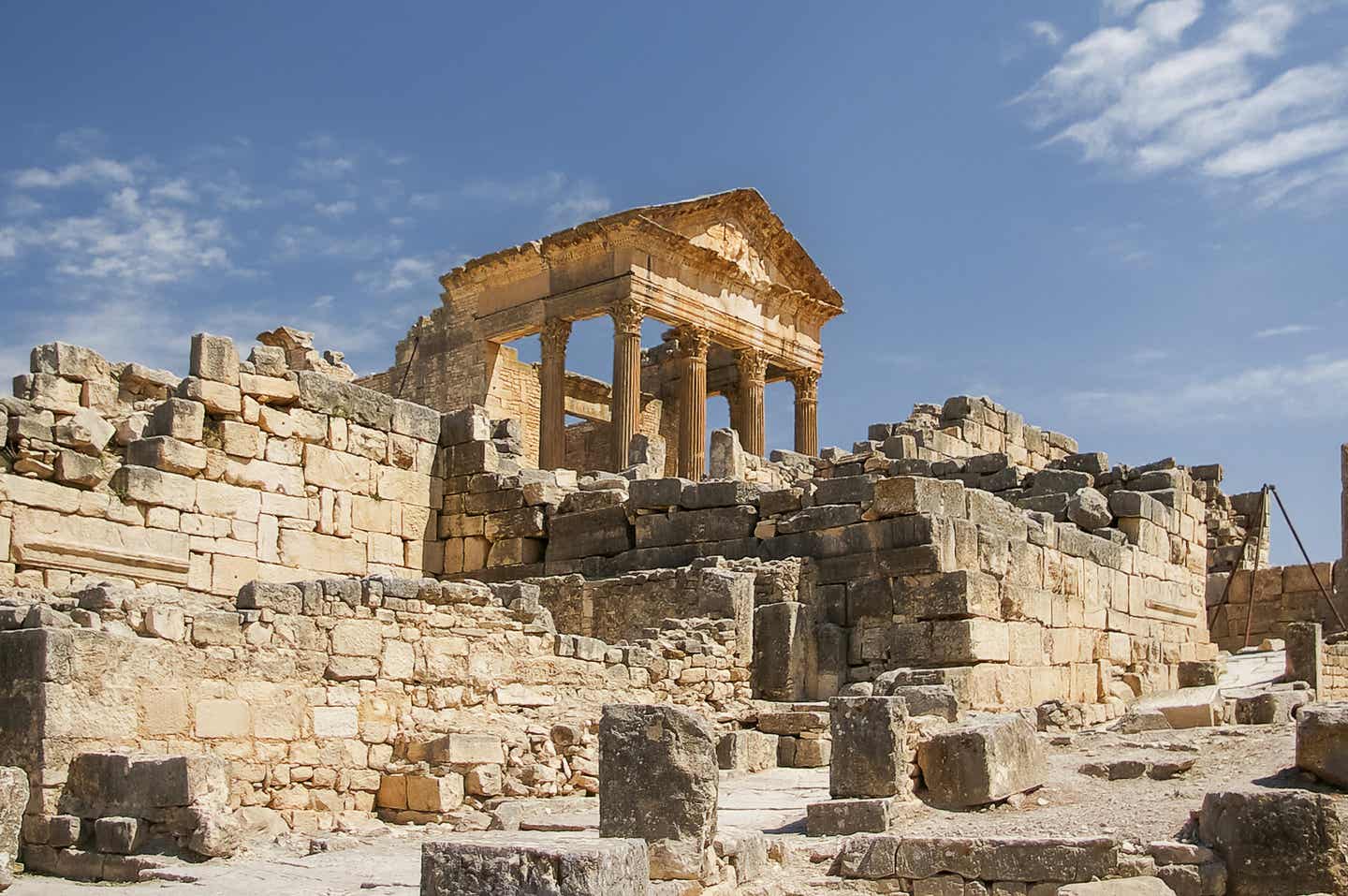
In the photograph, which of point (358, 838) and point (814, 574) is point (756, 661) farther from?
point (358, 838)

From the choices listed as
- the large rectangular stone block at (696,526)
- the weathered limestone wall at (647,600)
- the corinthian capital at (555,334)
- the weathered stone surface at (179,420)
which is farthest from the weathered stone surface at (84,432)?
the corinthian capital at (555,334)

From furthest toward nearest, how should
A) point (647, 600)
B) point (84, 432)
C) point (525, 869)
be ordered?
point (647, 600)
point (84, 432)
point (525, 869)

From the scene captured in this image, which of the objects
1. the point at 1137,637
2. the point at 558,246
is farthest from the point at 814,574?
the point at 558,246

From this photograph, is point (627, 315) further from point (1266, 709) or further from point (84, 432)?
point (1266, 709)

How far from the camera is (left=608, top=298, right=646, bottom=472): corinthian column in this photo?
2764 cm

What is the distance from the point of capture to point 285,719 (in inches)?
333

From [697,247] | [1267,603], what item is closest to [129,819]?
[1267,603]

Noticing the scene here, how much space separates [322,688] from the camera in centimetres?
868

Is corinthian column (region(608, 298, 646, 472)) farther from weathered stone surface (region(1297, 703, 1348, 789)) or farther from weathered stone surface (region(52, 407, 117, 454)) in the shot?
weathered stone surface (region(1297, 703, 1348, 789))

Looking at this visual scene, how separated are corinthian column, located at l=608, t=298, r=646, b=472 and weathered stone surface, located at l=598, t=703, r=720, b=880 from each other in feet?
68.2

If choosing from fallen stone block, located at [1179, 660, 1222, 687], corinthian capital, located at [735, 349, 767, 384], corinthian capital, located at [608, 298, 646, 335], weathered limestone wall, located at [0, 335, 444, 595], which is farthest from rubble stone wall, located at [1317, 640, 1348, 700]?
corinthian capital, located at [735, 349, 767, 384]

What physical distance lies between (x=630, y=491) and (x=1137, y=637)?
5398 mm

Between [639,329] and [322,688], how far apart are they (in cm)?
1981

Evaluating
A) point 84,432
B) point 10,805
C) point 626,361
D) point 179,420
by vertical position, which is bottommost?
point 10,805
